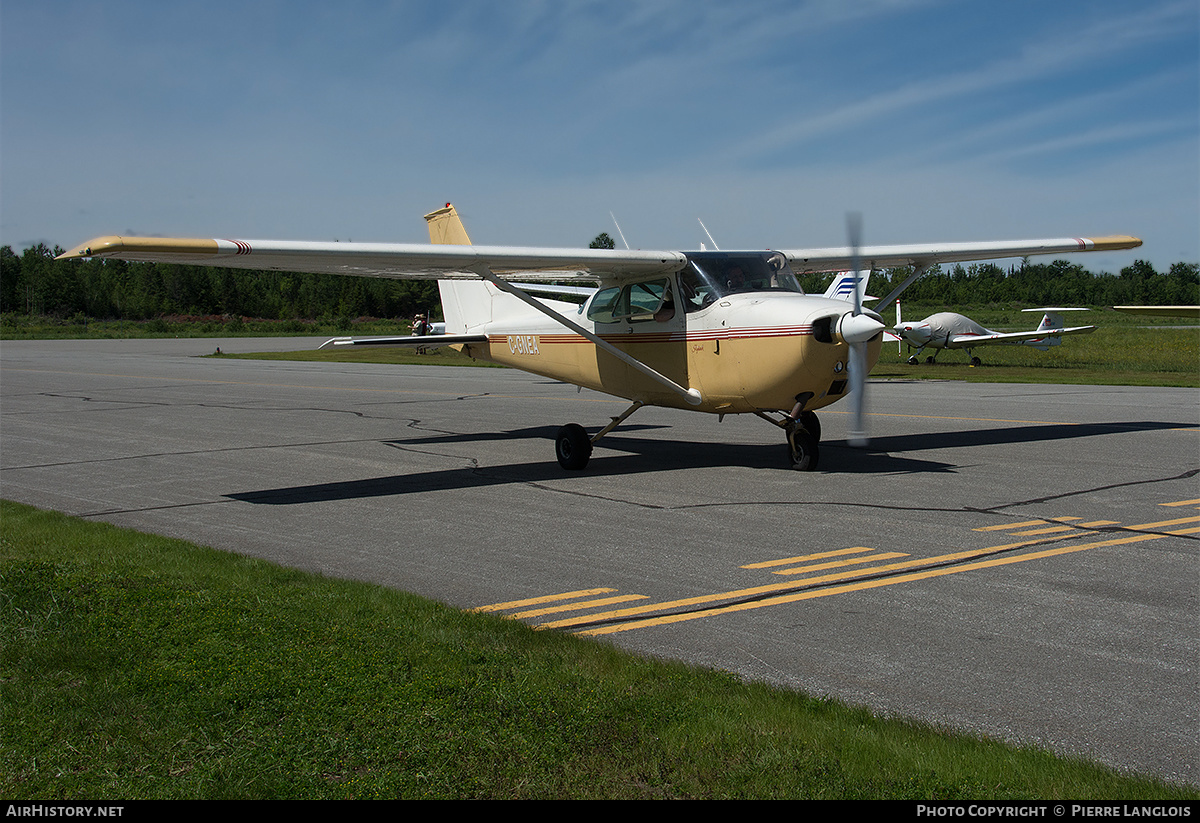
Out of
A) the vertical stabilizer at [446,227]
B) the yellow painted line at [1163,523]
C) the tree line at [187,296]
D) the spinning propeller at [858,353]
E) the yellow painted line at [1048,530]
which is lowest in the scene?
the yellow painted line at [1163,523]

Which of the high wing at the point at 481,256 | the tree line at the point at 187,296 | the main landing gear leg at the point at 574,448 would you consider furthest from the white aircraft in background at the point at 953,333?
the tree line at the point at 187,296

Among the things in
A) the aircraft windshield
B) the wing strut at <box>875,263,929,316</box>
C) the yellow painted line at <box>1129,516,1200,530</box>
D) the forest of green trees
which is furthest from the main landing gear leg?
the forest of green trees

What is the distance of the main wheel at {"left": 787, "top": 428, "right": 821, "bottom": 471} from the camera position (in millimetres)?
11695

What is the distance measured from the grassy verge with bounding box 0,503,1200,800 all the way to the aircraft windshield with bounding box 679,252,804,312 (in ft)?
22.8

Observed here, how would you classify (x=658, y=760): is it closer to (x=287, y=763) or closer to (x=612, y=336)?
(x=287, y=763)

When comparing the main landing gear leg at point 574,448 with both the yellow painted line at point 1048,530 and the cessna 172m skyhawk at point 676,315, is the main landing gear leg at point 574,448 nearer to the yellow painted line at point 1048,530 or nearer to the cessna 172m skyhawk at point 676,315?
the cessna 172m skyhawk at point 676,315

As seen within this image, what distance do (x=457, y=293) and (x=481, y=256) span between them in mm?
5161

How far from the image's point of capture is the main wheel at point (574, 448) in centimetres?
1232

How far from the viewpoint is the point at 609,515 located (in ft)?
30.8

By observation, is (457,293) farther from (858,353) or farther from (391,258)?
(858,353)

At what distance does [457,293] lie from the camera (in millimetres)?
16359

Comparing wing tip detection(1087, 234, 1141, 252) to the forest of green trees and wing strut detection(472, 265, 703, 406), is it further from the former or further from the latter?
→ the forest of green trees

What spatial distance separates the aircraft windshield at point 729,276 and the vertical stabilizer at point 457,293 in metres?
4.64

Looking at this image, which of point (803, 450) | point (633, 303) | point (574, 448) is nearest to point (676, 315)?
point (633, 303)
